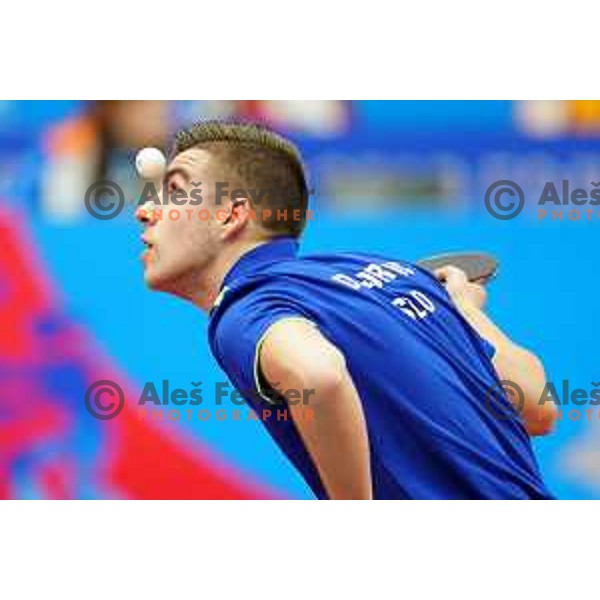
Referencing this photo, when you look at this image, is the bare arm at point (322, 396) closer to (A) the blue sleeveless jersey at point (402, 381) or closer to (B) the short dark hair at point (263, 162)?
(A) the blue sleeveless jersey at point (402, 381)

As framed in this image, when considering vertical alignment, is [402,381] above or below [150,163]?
below

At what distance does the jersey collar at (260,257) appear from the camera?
7.00 feet

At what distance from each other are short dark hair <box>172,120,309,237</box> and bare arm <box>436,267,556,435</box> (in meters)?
0.31

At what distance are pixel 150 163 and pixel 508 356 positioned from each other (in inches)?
30.3

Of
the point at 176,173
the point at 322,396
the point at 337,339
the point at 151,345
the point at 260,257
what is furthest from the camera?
the point at 151,345

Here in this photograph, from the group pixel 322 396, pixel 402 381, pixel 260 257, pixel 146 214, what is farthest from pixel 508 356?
pixel 146 214

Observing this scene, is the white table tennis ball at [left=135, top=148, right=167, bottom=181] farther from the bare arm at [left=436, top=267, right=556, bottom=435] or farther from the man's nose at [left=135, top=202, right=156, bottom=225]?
the bare arm at [left=436, top=267, right=556, bottom=435]

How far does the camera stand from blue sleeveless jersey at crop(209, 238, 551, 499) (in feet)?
6.54

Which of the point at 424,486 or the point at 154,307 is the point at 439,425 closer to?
the point at 424,486

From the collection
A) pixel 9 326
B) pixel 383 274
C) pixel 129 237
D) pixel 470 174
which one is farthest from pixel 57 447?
pixel 470 174

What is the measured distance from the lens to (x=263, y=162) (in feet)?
7.22

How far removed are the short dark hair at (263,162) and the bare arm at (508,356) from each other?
311 millimetres

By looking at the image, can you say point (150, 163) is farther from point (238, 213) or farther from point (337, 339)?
point (337, 339)

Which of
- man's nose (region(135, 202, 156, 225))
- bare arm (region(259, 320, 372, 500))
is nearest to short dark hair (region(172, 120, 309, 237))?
man's nose (region(135, 202, 156, 225))
